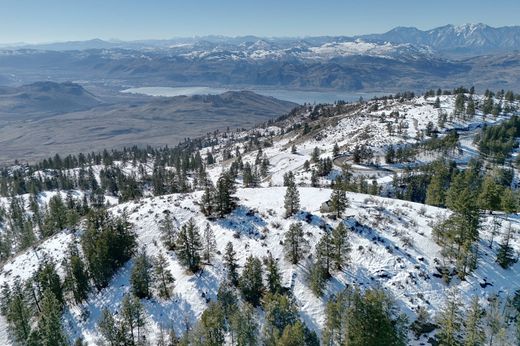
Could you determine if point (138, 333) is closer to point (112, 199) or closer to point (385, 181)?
point (385, 181)

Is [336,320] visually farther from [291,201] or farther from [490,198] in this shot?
[490,198]

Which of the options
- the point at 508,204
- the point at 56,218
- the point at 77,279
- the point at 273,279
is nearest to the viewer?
the point at 273,279

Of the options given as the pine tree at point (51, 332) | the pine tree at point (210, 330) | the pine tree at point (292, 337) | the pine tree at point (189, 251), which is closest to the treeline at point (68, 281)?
the pine tree at point (51, 332)

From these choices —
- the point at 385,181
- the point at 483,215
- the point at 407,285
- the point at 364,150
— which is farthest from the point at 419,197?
the point at 407,285

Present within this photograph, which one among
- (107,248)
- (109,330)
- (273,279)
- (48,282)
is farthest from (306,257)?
(48,282)

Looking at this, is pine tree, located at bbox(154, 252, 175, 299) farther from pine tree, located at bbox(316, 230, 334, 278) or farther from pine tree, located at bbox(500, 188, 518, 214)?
pine tree, located at bbox(500, 188, 518, 214)

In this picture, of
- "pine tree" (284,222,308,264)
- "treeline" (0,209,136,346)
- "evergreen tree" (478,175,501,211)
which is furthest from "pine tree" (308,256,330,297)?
"evergreen tree" (478,175,501,211)

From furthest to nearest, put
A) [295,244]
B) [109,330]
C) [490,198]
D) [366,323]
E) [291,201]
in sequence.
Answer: [490,198] < [291,201] < [295,244] < [109,330] < [366,323]
